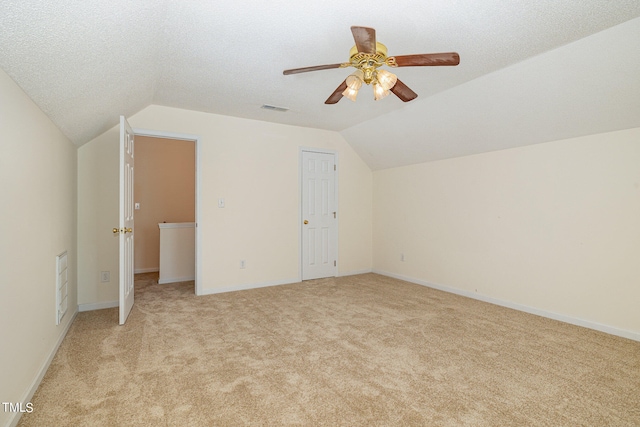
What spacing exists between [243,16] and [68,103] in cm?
145

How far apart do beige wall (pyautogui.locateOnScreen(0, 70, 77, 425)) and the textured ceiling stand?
0.72 ft

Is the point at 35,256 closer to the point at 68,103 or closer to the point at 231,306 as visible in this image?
the point at 68,103

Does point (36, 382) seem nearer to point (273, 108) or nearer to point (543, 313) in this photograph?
point (273, 108)

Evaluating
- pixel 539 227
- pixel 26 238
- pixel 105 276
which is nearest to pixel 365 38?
pixel 26 238

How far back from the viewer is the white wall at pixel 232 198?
3.85m

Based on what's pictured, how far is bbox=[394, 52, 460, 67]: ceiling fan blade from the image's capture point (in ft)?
6.81

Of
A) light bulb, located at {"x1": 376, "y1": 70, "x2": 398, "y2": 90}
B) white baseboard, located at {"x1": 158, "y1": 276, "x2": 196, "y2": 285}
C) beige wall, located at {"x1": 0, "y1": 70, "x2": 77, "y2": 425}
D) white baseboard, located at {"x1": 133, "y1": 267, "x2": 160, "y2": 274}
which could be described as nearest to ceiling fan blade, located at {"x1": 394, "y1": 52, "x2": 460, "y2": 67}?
light bulb, located at {"x1": 376, "y1": 70, "x2": 398, "y2": 90}

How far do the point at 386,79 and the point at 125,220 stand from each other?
280cm

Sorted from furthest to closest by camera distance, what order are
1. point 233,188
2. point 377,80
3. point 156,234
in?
point 156,234, point 233,188, point 377,80

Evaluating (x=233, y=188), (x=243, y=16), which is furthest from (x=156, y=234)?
(x=243, y=16)

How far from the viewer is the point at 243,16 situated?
2184 millimetres

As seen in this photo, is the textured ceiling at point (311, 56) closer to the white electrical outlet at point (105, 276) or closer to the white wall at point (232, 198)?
the white wall at point (232, 198)

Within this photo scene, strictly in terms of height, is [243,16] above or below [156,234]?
above

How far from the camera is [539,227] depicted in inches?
142
